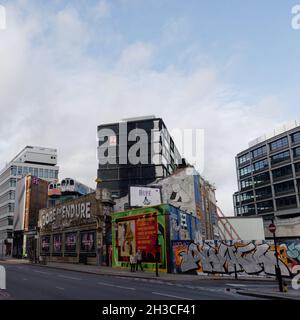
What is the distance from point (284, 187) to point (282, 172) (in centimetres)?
375

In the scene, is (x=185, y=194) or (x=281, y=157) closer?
(x=185, y=194)

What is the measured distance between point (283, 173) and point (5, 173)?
243 ft

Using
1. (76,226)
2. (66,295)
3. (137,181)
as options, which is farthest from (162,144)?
(66,295)

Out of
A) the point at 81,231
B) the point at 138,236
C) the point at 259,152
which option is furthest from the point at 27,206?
the point at 259,152

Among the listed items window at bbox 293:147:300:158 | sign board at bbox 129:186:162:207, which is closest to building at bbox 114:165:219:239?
sign board at bbox 129:186:162:207

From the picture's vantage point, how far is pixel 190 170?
3997 centimetres

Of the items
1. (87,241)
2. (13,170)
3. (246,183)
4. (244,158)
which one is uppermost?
(244,158)

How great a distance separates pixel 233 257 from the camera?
2388 centimetres

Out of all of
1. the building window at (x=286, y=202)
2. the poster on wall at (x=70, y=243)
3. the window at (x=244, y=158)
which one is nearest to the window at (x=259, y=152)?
the window at (x=244, y=158)

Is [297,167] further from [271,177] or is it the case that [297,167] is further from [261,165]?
[261,165]

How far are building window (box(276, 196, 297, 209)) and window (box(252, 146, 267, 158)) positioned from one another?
14032 millimetres

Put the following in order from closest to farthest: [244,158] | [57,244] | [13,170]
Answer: [57,244], [13,170], [244,158]

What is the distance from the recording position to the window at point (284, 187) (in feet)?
254
